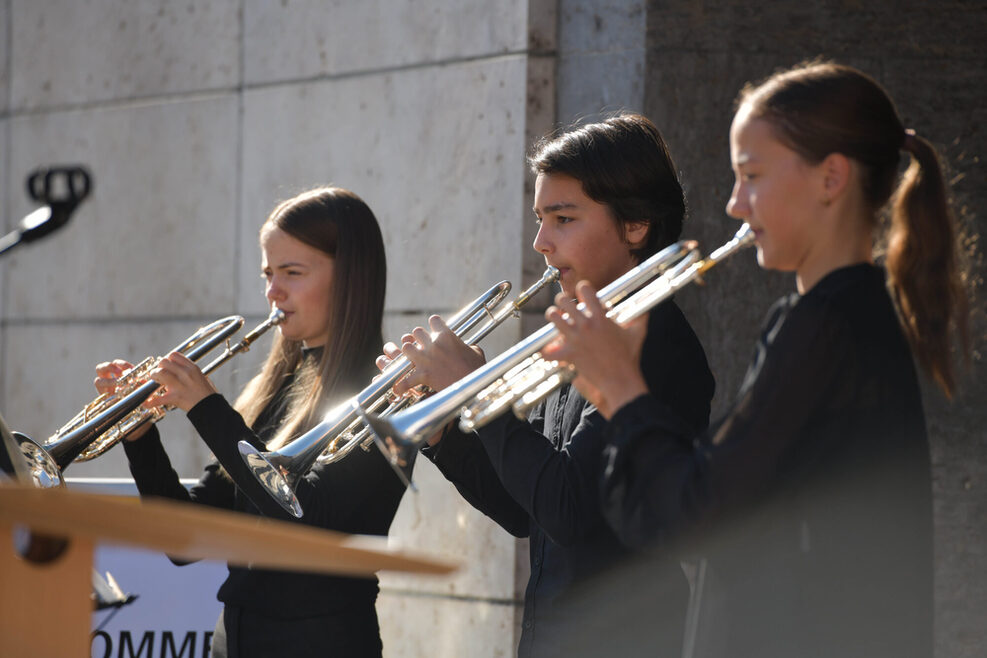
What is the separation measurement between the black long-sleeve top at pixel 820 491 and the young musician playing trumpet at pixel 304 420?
4.49ft

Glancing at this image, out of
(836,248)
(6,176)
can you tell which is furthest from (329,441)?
(6,176)

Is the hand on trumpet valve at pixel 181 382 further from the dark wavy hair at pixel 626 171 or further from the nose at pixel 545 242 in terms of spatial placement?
the dark wavy hair at pixel 626 171

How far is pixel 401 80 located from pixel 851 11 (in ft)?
5.52

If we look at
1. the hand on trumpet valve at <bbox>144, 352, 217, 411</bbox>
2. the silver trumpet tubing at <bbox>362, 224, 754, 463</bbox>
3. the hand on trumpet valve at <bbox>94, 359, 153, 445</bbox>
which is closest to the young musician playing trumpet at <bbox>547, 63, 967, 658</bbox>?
the silver trumpet tubing at <bbox>362, 224, 754, 463</bbox>

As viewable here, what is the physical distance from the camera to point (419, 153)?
15.9 feet

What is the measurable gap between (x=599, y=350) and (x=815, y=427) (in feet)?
1.24

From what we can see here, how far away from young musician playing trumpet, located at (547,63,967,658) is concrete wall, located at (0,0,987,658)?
231cm

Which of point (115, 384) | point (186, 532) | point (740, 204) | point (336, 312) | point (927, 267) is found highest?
point (740, 204)

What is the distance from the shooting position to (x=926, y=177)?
213 cm

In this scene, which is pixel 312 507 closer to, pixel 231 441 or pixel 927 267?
pixel 231 441

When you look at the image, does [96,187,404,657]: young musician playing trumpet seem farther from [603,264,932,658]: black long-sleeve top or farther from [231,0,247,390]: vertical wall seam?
[231,0,247,390]: vertical wall seam

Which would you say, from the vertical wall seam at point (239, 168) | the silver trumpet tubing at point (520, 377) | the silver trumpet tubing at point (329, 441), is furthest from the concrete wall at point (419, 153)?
the silver trumpet tubing at point (520, 377)

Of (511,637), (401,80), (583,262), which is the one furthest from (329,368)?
(401,80)

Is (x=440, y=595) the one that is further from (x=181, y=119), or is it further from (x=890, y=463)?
(x=890, y=463)
